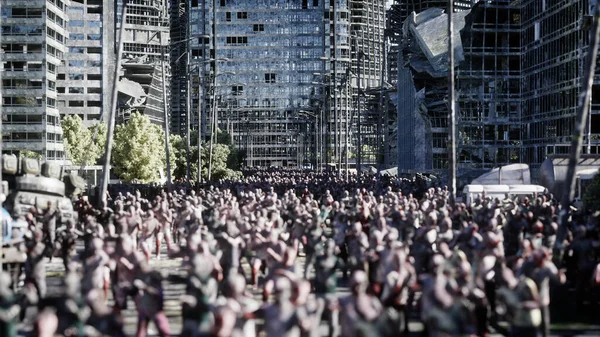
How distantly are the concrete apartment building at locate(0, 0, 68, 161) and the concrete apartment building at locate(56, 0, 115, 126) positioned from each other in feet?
144

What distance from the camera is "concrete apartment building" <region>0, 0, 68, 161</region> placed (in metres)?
95.4

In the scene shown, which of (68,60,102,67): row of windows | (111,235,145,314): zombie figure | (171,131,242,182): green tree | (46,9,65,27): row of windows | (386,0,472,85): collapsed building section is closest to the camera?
(111,235,145,314): zombie figure

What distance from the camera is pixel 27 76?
96188mm

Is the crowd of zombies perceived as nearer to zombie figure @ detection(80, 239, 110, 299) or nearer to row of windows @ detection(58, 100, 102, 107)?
zombie figure @ detection(80, 239, 110, 299)

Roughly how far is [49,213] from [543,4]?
53.4m

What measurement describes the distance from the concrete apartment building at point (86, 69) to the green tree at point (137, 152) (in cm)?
5684

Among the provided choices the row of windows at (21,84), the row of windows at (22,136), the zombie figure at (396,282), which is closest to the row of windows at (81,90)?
the row of windows at (21,84)

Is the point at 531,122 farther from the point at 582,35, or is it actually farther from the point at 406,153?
the point at 406,153

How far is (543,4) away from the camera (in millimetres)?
75188

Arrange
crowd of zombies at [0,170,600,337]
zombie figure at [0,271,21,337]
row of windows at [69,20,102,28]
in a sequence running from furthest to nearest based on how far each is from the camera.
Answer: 1. row of windows at [69,20,102,28]
2. zombie figure at [0,271,21,337]
3. crowd of zombies at [0,170,600,337]

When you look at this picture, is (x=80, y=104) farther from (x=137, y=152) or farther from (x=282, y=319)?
(x=282, y=319)

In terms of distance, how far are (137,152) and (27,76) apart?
1940 centimetres

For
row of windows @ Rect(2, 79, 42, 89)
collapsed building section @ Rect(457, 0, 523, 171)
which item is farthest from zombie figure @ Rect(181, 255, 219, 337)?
row of windows @ Rect(2, 79, 42, 89)

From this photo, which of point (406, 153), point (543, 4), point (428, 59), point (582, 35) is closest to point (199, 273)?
point (582, 35)
